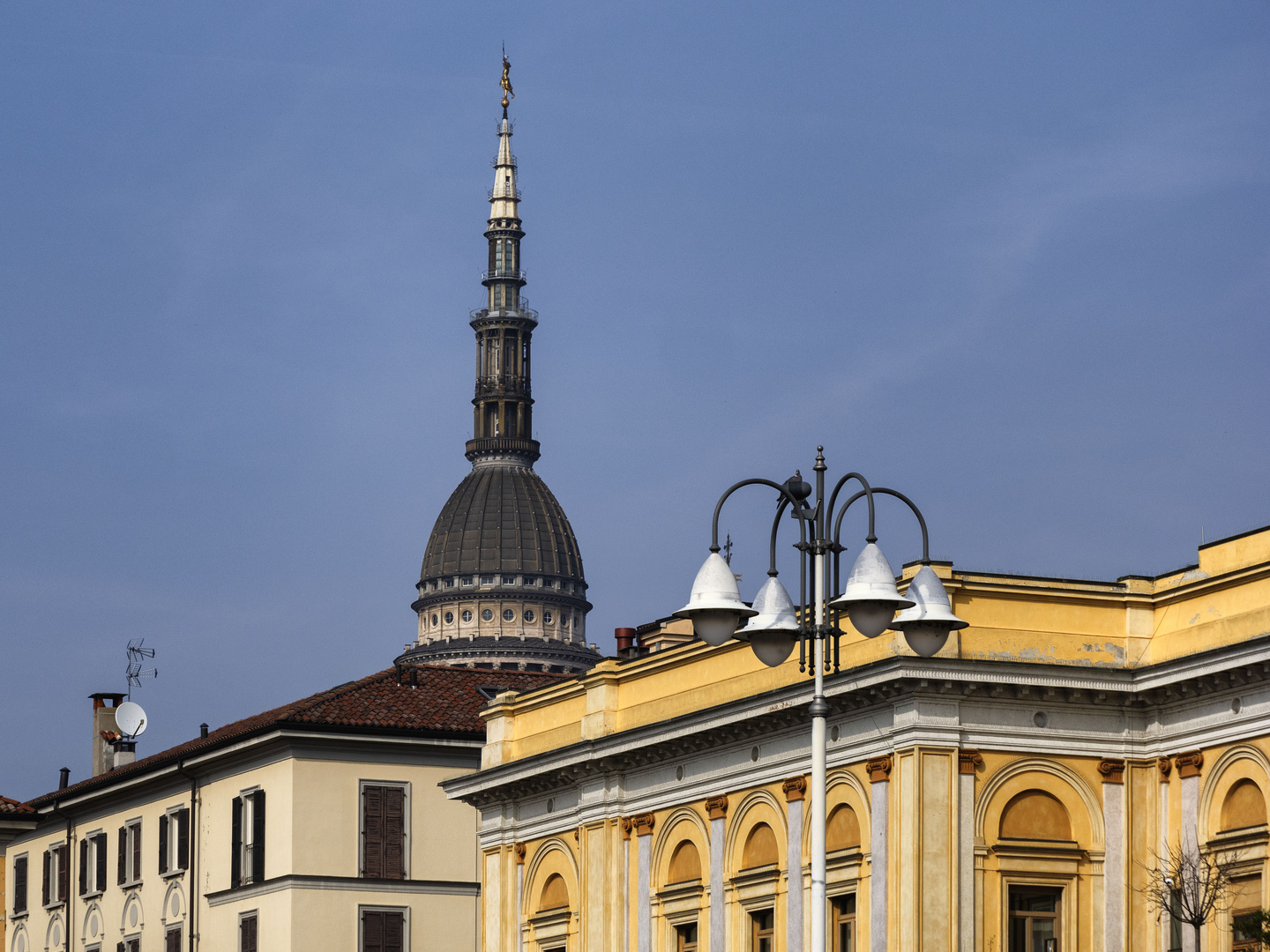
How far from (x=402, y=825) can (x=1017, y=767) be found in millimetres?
23551

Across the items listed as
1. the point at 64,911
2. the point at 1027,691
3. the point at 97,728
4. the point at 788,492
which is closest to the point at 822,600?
the point at 788,492

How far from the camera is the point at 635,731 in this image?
50.5m

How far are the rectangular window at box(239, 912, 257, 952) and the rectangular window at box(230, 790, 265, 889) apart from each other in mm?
836

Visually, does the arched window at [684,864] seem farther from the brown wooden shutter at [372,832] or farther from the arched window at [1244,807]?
the brown wooden shutter at [372,832]

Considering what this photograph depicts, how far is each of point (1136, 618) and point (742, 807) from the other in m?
8.51

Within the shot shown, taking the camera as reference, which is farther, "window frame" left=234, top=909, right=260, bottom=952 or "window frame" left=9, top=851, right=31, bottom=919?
"window frame" left=9, top=851, right=31, bottom=919

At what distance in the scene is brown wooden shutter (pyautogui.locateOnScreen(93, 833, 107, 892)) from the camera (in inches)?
2813

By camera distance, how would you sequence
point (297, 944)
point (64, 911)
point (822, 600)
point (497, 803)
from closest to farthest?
→ point (822, 600) < point (497, 803) < point (297, 944) < point (64, 911)

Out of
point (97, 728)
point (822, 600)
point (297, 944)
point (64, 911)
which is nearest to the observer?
point (822, 600)

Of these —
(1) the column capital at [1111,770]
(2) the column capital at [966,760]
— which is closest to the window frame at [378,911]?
(2) the column capital at [966,760]

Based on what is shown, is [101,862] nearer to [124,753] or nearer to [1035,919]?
[124,753]

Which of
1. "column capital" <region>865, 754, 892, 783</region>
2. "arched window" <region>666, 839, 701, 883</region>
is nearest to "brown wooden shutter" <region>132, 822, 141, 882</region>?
"arched window" <region>666, 839, 701, 883</region>

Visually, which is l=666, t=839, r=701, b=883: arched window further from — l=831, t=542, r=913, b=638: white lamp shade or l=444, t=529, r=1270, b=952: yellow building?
l=831, t=542, r=913, b=638: white lamp shade

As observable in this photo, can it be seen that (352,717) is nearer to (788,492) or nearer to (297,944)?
(297,944)
